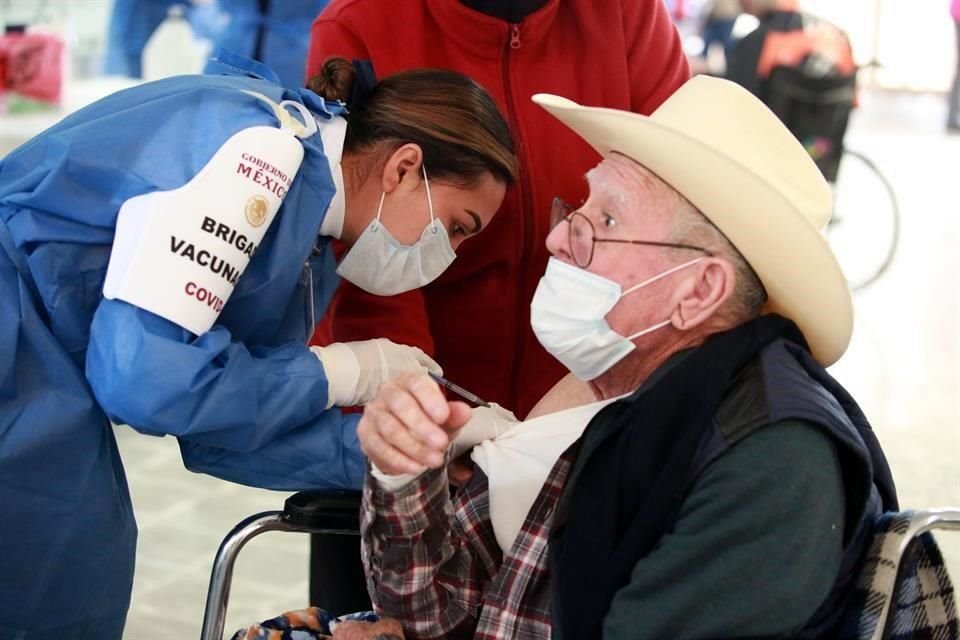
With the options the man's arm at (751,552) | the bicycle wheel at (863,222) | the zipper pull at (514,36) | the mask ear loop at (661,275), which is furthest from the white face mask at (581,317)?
the bicycle wheel at (863,222)

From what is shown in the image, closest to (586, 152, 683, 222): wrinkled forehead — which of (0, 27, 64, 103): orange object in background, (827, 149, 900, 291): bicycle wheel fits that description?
(827, 149, 900, 291): bicycle wheel

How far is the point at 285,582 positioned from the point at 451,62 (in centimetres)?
154

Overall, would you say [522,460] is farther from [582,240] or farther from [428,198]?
[428,198]

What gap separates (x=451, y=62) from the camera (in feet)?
7.06

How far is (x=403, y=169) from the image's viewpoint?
2002mm

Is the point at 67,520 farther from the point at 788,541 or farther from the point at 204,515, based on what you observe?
the point at 204,515

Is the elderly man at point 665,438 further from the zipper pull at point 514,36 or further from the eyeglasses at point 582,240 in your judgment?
the zipper pull at point 514,36

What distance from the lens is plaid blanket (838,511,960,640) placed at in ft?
4.68

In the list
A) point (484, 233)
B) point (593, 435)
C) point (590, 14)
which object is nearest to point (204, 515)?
point (484, 233)

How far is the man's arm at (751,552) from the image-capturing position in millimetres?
1312

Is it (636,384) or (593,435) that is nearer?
(593,435)

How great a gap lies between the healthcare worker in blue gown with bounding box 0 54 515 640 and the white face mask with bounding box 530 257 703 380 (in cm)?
39

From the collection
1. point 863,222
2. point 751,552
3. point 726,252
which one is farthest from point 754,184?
point 863,222

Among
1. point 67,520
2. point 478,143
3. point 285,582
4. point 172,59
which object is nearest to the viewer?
point 67,520
